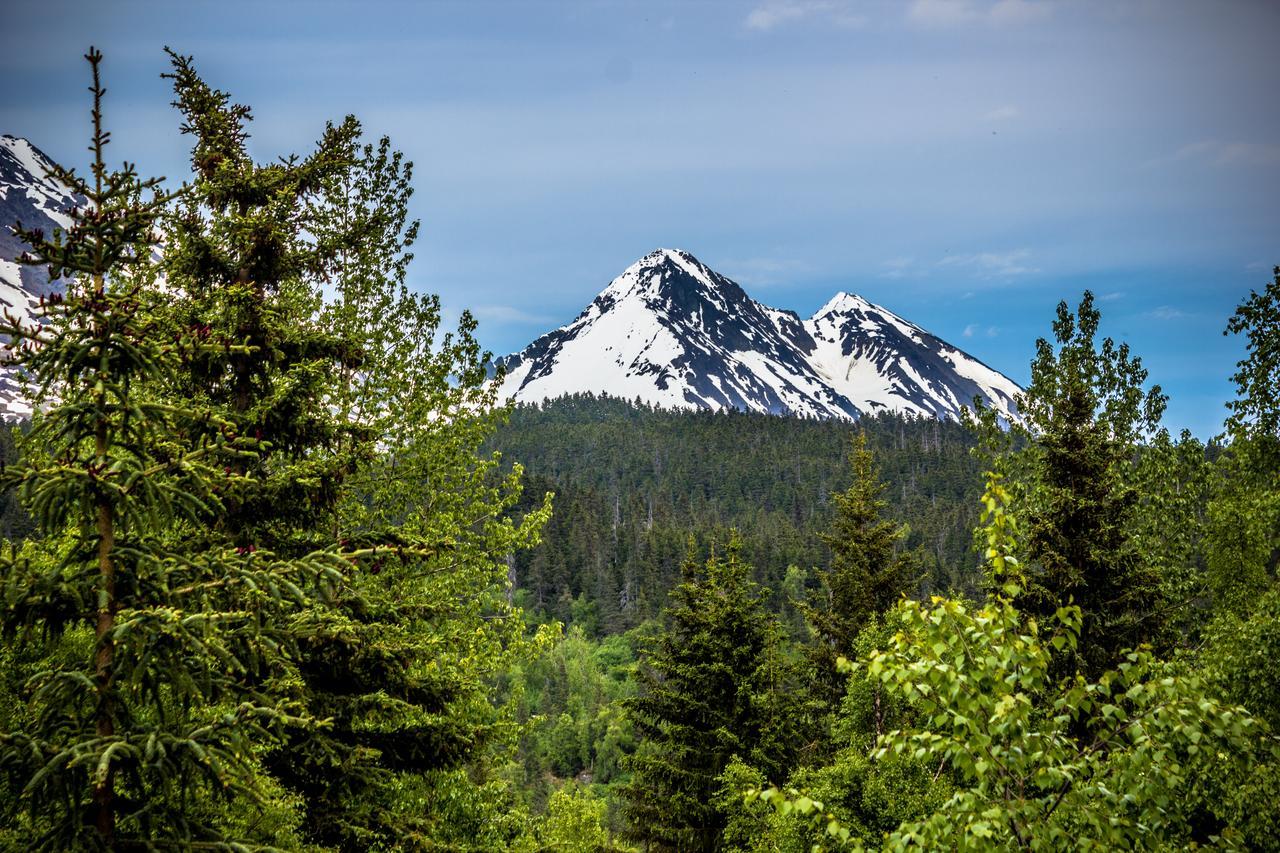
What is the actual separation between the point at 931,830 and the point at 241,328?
10.1 metres

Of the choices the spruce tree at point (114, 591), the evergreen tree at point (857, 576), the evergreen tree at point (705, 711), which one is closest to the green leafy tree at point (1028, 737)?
the spruce tree at point (114, 591)

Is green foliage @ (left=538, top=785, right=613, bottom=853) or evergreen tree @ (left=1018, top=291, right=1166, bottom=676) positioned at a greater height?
evergreen tree @ (left=1018, top=291, right=1166, bottom=676)

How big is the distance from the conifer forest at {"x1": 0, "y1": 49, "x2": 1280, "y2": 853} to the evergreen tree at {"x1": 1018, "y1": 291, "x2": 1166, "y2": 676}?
0.30 feet

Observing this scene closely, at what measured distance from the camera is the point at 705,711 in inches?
819

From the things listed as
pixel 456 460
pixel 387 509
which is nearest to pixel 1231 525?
pixel 456 460

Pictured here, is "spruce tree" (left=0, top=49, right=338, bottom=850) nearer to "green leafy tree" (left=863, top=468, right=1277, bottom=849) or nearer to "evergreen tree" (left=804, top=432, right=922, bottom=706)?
"green leafy tree" (left=863, top=468, right=1277, bottom=849)

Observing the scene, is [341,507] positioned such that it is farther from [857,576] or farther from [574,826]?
[857,576]

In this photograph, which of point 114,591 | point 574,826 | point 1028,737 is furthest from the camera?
point 574,826

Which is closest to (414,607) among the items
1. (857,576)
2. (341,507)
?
(341,507)

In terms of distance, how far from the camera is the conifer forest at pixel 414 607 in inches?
215

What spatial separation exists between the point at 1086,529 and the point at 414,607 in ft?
45.9

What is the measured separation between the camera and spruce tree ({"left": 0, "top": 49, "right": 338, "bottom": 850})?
17.2ft

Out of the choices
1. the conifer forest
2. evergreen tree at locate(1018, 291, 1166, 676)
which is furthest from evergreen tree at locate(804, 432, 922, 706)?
evergreen tree at locate(1018, 291, 1166, 676)

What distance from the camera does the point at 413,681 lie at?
1085 centimetres
